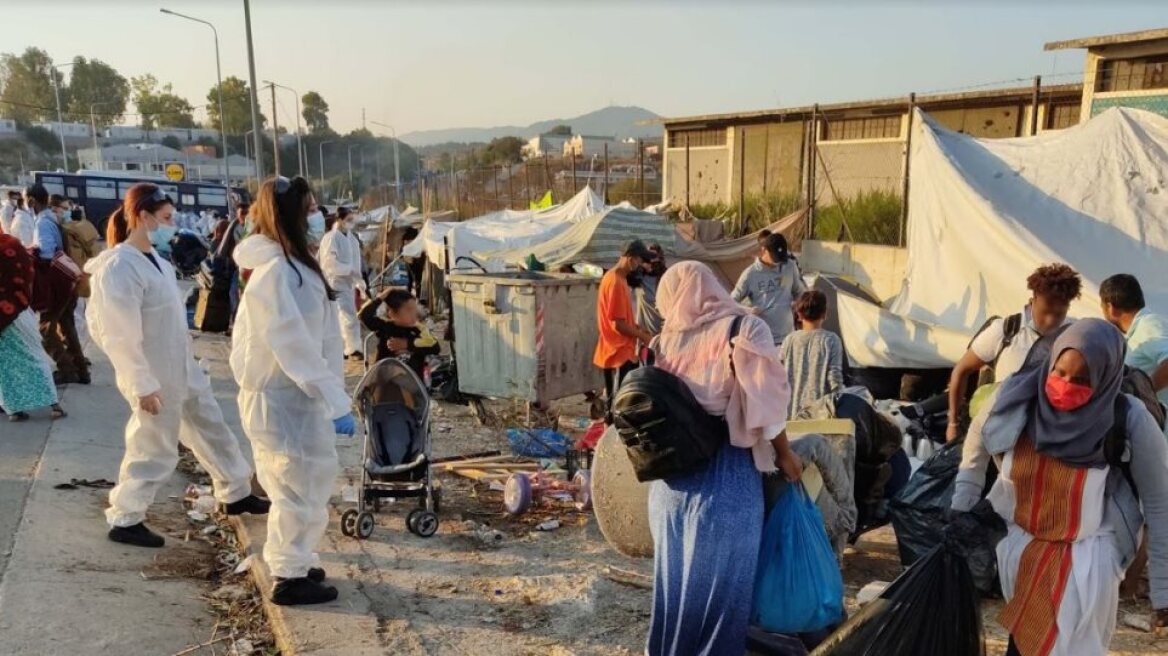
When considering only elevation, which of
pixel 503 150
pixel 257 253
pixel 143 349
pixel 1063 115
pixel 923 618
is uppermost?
pixel 503 150

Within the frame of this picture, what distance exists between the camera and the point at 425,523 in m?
4.56

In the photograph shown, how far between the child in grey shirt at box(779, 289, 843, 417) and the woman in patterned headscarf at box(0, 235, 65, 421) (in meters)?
5.44

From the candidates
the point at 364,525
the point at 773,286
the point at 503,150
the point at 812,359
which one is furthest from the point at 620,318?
the point at 503,150

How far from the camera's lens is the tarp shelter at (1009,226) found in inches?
248

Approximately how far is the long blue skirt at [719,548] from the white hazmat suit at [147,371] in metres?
2.97

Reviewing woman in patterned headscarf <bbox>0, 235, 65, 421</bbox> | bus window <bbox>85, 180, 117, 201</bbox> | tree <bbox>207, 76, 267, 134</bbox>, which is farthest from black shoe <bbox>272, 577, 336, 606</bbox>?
tree <bbox>207, 76, 267, 134</bbox>

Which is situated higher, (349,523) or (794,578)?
(794,578)

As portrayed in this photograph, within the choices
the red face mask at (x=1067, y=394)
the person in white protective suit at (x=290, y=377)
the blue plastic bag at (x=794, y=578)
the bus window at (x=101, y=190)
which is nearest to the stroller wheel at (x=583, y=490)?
the person in white protective suit at (x=290, y=377)

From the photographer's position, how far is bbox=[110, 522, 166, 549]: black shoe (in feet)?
14.0

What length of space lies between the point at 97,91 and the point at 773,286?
3910 inches

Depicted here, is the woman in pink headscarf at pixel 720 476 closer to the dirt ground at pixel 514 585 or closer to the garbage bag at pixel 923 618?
the garbage bag at pixel 923 618

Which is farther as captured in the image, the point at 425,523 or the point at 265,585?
the point at 425,523

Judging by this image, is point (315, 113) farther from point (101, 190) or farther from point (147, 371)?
point (147, 371)

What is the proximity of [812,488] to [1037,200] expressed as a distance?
203 inches
